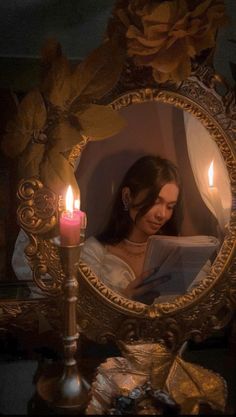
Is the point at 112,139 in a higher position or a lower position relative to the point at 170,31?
lower

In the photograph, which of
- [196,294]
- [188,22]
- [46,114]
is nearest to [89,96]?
[46,114]

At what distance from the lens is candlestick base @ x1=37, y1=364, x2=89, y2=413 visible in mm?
730

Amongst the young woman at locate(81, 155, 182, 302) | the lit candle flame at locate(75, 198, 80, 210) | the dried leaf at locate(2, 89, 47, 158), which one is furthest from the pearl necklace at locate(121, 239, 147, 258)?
the dried leaf at locate(2, 89, 47, 158)

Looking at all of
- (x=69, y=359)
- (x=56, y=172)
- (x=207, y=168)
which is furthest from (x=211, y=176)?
(x=69, y=359)

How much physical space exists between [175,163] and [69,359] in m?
0.34

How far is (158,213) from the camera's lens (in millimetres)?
830

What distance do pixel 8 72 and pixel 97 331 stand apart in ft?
1.43

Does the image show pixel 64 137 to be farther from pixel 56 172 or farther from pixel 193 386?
pixel 193 386

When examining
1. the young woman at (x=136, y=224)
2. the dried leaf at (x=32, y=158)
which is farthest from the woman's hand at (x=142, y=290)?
the dried leaf at (x=32, y=158)

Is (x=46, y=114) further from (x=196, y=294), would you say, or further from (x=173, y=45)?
(x=196, y=294)

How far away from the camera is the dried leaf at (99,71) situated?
785 millimetres

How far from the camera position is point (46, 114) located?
0.79 m

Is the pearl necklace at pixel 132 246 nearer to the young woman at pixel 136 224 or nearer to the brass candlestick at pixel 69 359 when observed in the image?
the young woman at pixel 136 224

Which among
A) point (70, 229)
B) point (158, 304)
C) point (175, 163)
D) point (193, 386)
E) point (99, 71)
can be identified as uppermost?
point (99, 71)
